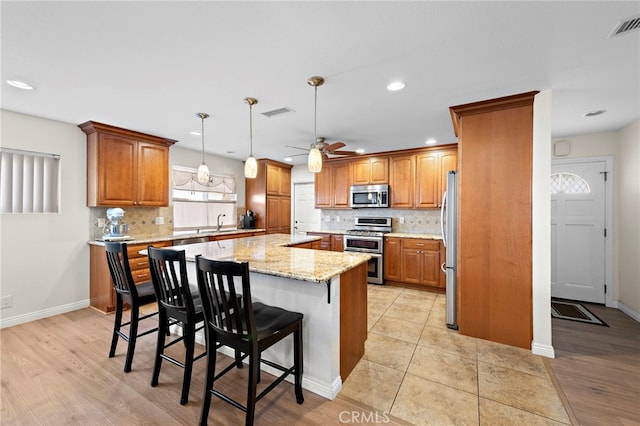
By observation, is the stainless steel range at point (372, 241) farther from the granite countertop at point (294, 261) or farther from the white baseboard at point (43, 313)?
the white baseboard at point (43, 313)

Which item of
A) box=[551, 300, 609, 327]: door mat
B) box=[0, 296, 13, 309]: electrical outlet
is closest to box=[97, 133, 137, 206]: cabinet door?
box=[0, 296, 13, 309]: electrical outlet

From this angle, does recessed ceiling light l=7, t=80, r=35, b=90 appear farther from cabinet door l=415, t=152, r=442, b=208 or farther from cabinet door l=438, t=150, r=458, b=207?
cabinet door l=438, t=150, r=458, b=207

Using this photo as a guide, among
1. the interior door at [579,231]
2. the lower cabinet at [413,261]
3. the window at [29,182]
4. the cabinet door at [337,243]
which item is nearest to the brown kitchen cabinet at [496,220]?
the lower cabinet at [413,261]

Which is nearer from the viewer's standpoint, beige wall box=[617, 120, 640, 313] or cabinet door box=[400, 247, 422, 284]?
beige wall box=[617, 120, 640, 313]

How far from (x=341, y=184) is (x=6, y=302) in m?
4.94

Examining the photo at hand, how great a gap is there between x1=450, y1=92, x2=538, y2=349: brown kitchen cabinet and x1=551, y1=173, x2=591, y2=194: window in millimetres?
2205

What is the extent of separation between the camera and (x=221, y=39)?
5.94ft

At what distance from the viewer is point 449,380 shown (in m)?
2.13

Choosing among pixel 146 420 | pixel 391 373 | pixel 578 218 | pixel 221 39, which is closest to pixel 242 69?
pixel 221 39

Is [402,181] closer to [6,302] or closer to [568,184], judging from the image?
[568,184]

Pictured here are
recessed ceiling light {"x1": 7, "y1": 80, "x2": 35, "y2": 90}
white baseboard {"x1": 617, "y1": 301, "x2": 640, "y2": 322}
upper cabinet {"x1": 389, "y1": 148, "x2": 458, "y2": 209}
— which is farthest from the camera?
upper cabinet {"x1": 389, "y1": 148, "x2": 458, "y2": 209}

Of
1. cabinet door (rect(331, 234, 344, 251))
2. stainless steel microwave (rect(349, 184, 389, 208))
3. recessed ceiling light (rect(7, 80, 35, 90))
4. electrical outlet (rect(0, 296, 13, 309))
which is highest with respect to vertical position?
recessed ceiling light (rect(7, 80, 35, 90))

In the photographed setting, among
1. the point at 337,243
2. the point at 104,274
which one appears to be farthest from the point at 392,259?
the point at 104,274

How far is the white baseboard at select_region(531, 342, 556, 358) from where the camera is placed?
249 centimetres
